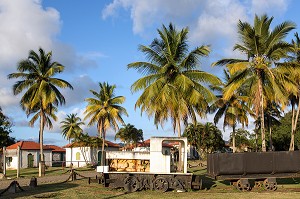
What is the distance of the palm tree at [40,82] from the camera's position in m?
33.3

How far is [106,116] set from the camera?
1750 inches

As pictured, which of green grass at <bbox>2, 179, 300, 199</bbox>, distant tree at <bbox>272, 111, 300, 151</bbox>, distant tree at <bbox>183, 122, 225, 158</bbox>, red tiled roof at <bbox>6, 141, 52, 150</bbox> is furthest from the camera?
distant tree at <bbox>183, 122, 225, 158</bbox>

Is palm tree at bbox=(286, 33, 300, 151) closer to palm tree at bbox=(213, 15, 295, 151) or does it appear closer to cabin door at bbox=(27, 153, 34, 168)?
palm tree at bbox=(213, 15, 295, 151)

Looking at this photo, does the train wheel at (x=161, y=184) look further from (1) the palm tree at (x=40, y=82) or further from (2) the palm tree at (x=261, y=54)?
(1) the palm tree at (x=40, y=82)

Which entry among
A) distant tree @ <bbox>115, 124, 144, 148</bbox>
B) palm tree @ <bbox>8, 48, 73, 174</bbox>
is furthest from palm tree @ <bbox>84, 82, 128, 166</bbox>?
distant tree @ <bbox>115, 124, 144, 148</bbox>

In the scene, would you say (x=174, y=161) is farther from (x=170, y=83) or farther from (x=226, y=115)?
(x=226, y=115)

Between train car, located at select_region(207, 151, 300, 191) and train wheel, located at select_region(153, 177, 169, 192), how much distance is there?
2.84 meters

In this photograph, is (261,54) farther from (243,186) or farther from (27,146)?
(27,146)

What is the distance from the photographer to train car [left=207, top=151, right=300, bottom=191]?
19572 mm

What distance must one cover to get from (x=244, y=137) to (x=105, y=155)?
67.1m

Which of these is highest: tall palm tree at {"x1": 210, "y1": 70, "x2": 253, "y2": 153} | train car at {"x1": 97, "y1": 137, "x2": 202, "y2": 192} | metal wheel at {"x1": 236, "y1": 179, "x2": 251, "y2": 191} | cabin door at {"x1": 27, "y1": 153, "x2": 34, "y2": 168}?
tall palm tree at {"x1": 210, "y1": 70, "x2": 253, "y2": 153}

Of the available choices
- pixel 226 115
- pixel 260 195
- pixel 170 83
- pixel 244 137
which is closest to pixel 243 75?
pixel 170 83

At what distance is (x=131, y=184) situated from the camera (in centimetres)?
1997

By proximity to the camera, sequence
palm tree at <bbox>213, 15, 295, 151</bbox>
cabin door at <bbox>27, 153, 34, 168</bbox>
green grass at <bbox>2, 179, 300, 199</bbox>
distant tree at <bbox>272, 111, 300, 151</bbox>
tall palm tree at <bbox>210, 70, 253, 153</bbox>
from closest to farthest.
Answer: green grass at <bbox>2, 179, 300, 199</bbox>
palm tree at <bbox>213, 15, 295, 151</bbox>
tall palm tree at <bbox>210, 70, 253, 153</bbox>
distant tree at <bbox>272, 111, 300, 151</bbox>
cabin door at <bbox>27, 153, 34, 168</bbox>
